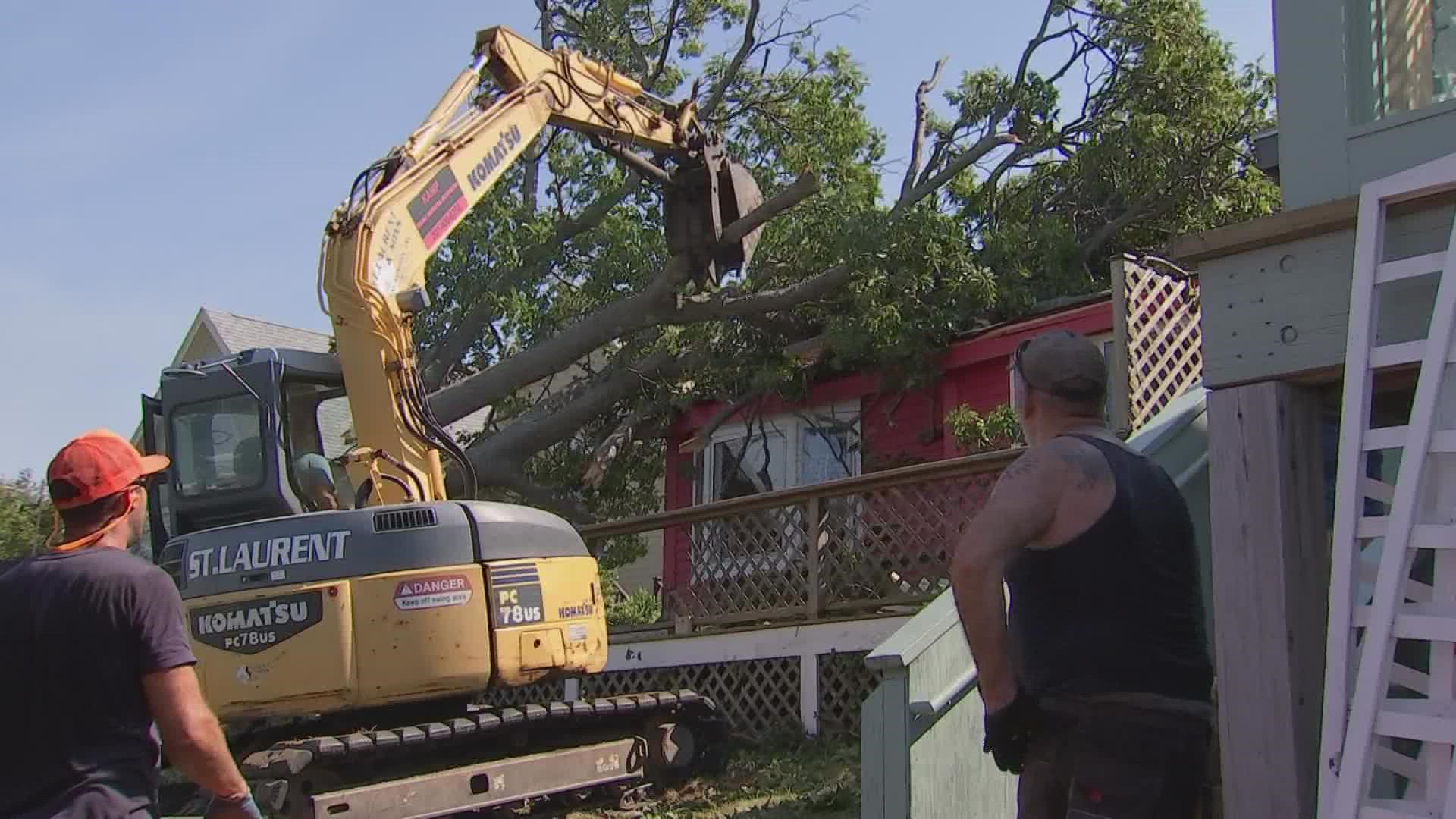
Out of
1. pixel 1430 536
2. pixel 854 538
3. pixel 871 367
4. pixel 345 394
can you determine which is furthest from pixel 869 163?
pixel 1430 536

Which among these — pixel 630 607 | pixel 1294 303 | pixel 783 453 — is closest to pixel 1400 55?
pixel 1294 303

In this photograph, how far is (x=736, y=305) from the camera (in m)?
14.4

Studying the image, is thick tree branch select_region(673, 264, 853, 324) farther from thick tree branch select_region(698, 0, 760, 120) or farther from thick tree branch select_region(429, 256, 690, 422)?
thick tree branch select_region(698, 0, 760, 120)

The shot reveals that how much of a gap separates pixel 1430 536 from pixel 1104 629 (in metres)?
1.07

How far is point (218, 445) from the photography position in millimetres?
8953

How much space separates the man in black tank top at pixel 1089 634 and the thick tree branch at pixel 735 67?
1573 centimetres

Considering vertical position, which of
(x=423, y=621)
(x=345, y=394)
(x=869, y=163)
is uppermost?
(x=869, y=163)

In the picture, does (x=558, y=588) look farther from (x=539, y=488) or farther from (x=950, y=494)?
(x=539, y=488)

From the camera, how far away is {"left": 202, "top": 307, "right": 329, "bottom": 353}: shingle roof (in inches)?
1206

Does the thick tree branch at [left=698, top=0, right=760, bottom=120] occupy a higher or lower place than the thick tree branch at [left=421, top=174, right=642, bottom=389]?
higher

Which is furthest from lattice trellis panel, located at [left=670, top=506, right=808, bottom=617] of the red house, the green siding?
the green siding

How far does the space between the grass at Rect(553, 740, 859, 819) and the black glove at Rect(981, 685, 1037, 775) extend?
170 inches

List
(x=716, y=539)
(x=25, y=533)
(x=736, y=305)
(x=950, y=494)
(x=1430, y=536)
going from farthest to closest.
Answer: (x=25, y=533) < (x=736, y=305) < (x=716, y=539) < (x=950, y=494) < (x=1430, y=536)

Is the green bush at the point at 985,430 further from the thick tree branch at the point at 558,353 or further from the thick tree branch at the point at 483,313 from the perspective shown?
the thick tree branch at the point at 483,313
